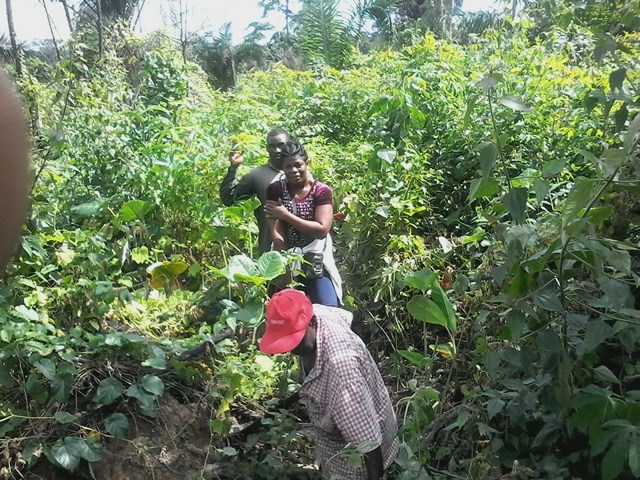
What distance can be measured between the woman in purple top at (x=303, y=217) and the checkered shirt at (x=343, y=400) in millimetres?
968

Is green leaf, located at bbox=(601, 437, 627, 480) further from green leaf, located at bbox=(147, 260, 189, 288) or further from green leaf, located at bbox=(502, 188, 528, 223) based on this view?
green leaf, located at bbox=(147, 260, 189, 288)

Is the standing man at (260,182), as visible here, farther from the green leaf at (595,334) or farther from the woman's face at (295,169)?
the green leaf at (595,334)

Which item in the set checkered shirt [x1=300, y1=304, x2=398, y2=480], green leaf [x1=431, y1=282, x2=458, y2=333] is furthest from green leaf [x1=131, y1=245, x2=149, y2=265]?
green leaf [x1=431, y1=282, x2=458, y2=333]

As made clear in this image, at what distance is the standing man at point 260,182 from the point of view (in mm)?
4395

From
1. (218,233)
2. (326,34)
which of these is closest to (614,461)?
(218,233)

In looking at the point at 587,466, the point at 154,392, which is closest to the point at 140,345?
the point at 154,392

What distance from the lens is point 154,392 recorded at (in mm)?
3447

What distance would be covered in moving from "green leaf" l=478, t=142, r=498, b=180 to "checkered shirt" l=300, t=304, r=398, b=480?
3.08ft

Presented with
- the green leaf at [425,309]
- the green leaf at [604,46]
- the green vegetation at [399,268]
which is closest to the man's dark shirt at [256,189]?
the green vegetation at [399,268]

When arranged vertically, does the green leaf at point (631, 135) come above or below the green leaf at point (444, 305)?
above

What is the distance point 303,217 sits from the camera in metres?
4.17

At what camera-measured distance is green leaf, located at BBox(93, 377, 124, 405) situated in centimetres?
344

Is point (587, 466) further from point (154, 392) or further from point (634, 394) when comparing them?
point (154, 392)

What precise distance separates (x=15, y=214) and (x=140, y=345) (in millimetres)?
3303
